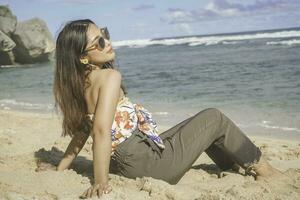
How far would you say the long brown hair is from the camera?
309 centimetres

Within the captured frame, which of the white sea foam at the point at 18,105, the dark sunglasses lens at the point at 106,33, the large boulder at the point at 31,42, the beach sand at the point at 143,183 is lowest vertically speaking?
the large boulder at the point at 31,42

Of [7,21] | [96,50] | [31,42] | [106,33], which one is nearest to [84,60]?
[96,50]

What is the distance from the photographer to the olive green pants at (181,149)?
323 cm

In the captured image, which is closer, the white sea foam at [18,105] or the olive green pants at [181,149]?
the olive green pants at [181,149]

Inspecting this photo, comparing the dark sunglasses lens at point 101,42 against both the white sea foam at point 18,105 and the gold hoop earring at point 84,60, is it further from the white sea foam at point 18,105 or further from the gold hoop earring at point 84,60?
the white sea foam at point 18,105

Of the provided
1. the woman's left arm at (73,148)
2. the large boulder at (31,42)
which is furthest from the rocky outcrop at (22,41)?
the woman's left arm at (73,148)

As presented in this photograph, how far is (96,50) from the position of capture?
312cm

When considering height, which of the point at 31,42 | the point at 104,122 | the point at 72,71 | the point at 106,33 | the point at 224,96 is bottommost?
the point at 31,42

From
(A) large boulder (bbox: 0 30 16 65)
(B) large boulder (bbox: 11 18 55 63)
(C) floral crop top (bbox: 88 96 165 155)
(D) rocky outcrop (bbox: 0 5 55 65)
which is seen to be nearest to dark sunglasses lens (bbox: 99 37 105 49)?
(C) floral crop top (bbox: 88 96 165 155)

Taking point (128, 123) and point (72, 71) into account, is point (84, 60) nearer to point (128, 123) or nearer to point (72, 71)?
point (72, 71)

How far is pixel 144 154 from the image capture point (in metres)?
3.22

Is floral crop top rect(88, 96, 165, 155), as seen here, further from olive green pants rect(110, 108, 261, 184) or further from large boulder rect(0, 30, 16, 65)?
large boulder rect(0, 30, 16, 65)

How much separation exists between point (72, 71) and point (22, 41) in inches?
1001

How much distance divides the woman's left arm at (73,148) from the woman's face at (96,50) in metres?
0.75
